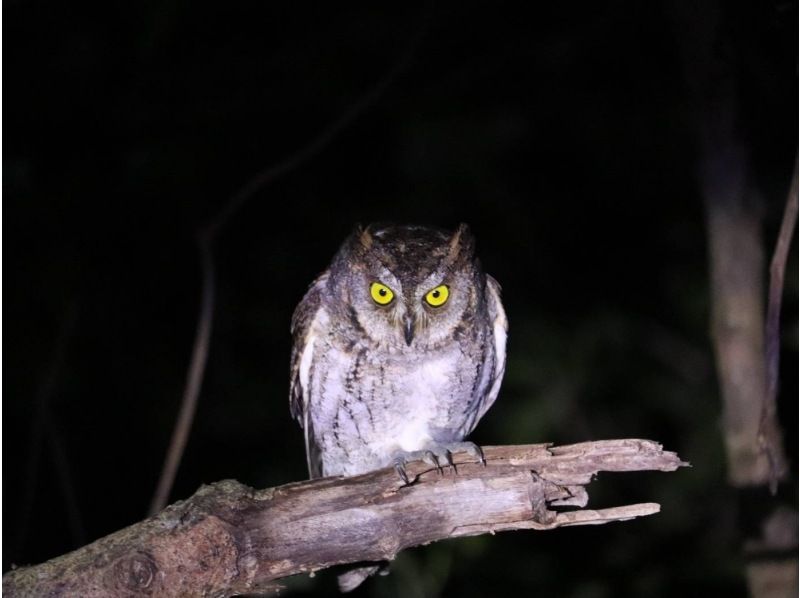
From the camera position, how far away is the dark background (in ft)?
9.98

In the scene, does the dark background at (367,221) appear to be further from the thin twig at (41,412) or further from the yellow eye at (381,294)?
the yellow eye at (381,294)

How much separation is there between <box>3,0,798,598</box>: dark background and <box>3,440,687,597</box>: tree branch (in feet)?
3.61

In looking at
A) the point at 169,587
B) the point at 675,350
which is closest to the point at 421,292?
the point at 169,587

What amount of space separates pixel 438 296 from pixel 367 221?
1.45 metres

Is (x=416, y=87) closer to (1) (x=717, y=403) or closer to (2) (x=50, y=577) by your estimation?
(1) (x=717, y=403)

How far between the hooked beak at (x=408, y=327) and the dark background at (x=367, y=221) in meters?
0.90

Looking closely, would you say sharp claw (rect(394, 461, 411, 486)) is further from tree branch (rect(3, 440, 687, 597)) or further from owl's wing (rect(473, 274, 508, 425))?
owl's wing (rect(473, 274, 508, 425))

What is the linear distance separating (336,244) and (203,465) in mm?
1033

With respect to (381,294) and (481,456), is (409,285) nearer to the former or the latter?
(381,294)

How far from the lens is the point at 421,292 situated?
7.93 feet

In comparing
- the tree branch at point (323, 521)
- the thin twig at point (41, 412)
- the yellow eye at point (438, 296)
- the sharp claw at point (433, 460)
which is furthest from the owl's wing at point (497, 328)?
the thin twig at point (41, 412)

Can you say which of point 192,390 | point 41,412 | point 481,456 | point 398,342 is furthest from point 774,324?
point 41,412

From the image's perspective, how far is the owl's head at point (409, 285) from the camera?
7.89 ft

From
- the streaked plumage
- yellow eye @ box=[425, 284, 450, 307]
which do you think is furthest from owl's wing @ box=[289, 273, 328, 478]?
yellow eye @ box=[425, 284, 450, 307]
